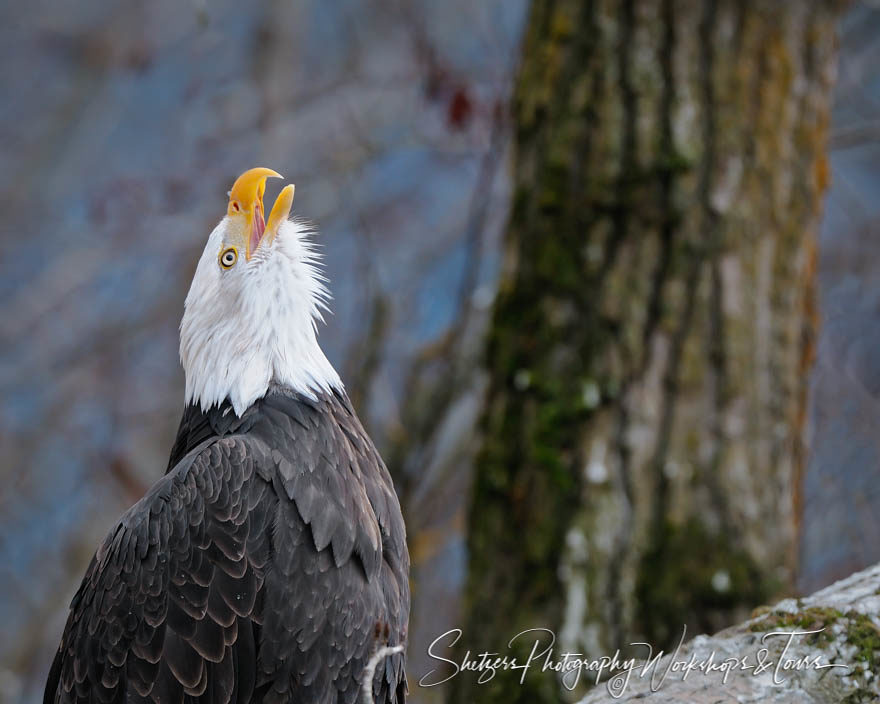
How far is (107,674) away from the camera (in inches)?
120

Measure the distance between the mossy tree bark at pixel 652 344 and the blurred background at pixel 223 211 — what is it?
215cm

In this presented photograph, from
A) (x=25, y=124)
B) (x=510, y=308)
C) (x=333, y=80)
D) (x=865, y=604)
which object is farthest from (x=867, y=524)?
(x=25, y=124)

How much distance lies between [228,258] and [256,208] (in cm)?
19

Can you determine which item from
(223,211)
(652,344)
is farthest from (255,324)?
(223,211)

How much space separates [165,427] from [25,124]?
3.00 meters

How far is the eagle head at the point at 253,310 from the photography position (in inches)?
135

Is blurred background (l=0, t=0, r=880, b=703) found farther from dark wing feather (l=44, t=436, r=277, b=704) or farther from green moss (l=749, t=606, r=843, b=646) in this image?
green moss (l=749, t=606, r=843, b=646)

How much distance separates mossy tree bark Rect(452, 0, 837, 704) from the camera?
167 inches

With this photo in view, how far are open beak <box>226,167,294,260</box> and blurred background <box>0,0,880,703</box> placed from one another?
3.08m

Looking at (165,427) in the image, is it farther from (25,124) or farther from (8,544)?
(25,124)

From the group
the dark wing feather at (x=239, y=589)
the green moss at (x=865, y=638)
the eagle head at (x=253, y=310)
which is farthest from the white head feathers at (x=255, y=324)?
the green moss at (x=865, y=638)

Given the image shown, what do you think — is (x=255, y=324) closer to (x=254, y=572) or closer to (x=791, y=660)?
(x=254, y=572)

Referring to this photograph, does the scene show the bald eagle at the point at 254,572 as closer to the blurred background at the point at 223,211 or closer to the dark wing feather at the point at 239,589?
the dark wing feather at the point at 239,589

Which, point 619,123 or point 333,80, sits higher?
point 333,80
